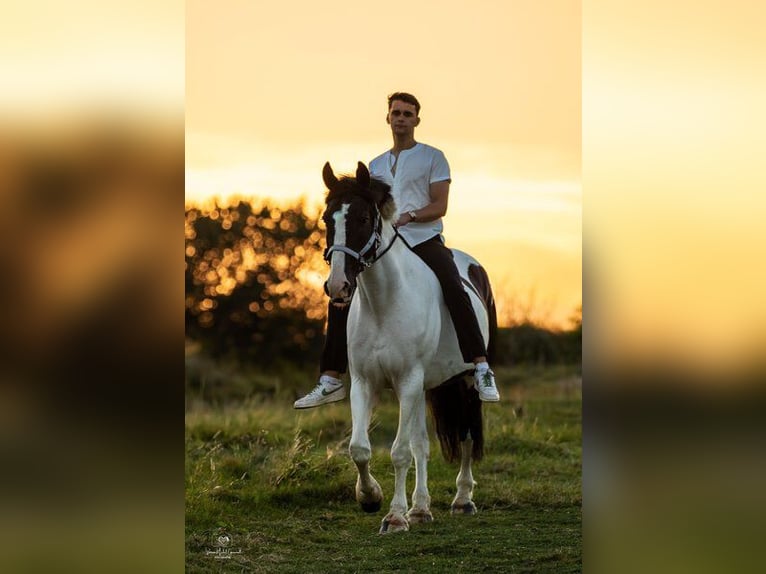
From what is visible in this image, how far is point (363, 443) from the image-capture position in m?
6.76

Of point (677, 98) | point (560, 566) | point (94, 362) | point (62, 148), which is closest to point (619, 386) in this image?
point (677, 98)

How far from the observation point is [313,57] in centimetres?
1296

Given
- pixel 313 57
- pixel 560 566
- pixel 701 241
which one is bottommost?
pixel 560 566

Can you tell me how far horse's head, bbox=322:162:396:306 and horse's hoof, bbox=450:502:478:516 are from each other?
2.45m

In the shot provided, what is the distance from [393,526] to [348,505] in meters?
1.46

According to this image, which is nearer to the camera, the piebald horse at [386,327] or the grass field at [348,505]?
the piebald horse at [386,327]

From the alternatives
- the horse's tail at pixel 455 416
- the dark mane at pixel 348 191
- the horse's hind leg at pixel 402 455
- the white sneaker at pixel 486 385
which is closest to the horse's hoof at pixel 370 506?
the horse's hind leg at pixel 402 455

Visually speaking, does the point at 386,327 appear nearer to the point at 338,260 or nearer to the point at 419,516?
the point at 338,260

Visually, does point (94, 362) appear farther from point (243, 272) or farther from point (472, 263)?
point (243, 272)

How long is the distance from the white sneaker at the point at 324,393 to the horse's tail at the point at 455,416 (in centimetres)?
136

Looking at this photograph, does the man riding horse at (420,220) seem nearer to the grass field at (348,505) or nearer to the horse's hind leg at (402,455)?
the horse's hind leg at (402,455)

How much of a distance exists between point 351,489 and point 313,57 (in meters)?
6.17

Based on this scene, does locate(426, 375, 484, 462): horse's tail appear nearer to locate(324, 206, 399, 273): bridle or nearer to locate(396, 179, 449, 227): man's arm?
locate(396, 179, 449, 227): man's arm

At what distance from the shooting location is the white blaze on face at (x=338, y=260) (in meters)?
6.12
